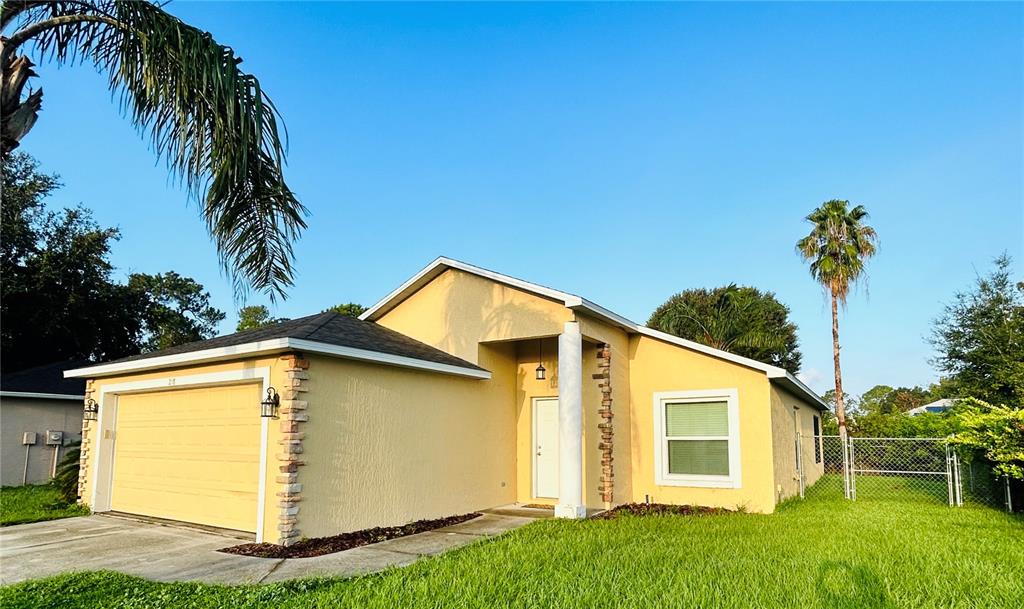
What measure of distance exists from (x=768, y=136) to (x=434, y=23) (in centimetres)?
769

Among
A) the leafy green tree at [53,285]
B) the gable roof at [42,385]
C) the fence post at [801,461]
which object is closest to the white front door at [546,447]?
the fence post at [801,461]

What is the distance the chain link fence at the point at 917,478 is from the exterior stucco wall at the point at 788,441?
813mm

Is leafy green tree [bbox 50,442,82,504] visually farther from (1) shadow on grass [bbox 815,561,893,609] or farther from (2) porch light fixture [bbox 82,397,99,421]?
(1) shadow on grass [bbox 815,561,893,609]

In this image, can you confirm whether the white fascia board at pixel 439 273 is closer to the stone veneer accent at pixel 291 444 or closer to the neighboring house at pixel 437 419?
the neighboring house at pixel 437 419

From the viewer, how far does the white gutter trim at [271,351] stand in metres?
7.21

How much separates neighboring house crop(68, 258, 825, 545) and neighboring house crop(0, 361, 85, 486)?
636cm

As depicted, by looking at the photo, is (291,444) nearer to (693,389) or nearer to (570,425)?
(570,425)

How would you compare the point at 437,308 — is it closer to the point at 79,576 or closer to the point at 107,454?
the point at 107,454

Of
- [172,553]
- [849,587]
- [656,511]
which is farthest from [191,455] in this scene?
[849,587]

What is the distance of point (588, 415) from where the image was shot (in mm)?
10406

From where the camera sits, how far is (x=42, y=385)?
15305mm

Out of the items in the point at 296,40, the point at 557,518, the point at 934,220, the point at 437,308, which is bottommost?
the point at 557,518

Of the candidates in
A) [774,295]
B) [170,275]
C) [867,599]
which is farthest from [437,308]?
[774,295]

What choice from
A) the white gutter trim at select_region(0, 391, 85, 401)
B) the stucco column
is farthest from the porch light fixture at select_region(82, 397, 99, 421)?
the stucco column
